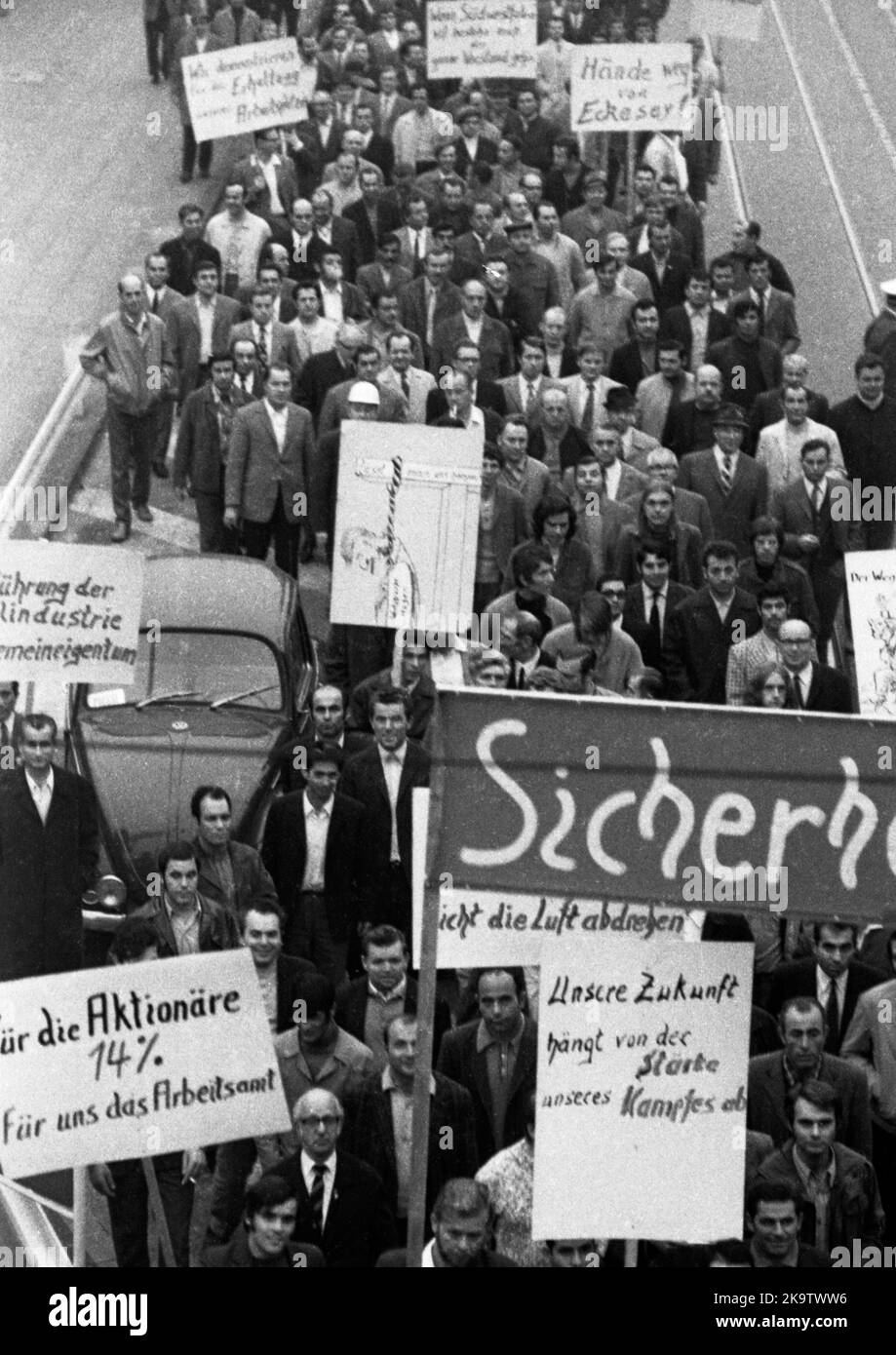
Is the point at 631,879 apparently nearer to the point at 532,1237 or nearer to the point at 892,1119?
the point at 532,1237

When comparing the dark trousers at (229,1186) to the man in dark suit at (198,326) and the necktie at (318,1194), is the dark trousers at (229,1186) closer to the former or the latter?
the necktie at (318,1194)

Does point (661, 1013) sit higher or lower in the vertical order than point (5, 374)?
lower

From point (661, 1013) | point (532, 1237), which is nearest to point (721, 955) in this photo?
point (661, 1013)

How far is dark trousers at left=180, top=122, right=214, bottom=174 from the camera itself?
86.8 feet

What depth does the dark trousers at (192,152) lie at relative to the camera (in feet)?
86.8

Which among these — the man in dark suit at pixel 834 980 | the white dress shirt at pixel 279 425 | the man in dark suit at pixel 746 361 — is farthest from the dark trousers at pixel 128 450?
the man in dark suit at pixel 834 980

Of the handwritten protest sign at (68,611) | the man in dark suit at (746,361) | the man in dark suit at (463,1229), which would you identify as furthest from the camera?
the man in dark suit at (746,361)

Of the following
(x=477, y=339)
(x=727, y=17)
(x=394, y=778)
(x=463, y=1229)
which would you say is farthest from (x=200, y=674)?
(x=727, y=17)

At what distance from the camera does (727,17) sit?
2461 centimetres

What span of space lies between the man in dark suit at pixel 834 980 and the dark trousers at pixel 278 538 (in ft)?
22.0

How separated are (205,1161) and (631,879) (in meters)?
3.48

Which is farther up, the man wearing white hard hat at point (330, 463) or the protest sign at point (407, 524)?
the man wearing white hard hat at point (330, 463)

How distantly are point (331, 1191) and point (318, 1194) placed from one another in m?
0.05

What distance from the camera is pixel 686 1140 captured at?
898 centimetres
